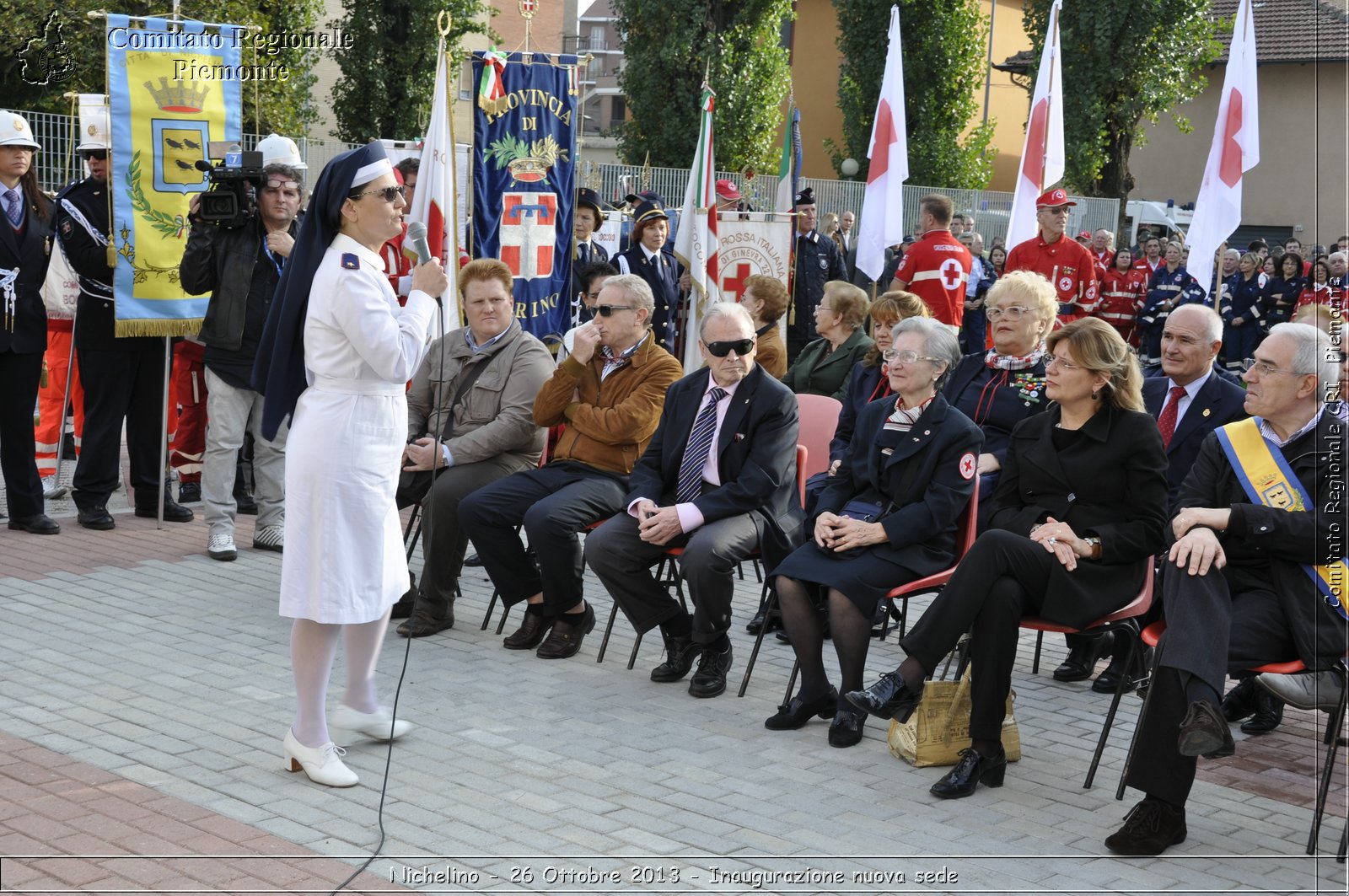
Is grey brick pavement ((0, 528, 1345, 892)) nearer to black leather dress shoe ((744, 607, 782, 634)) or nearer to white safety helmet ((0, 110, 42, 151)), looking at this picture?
black leather dress shoe ((744, 607, 782, 634))

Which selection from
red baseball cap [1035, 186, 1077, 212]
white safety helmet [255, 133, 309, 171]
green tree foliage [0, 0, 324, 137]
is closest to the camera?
white safety helmet [255, 133, 309, 171]

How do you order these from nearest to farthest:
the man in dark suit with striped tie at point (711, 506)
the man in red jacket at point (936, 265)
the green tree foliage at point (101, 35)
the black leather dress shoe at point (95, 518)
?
1. the man in dark suit with striped tie at point (711, 506)
2. the black leather dress shoe at point (95, 518)
3. the man in red jacket at point (936, 265)
4. the green tree foliage at point (101, 35)

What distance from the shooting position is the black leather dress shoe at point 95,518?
8.29 meters

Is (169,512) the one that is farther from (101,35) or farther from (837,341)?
(101,35)

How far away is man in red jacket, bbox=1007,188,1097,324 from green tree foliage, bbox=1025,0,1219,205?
777 inches

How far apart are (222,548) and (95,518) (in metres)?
1.13

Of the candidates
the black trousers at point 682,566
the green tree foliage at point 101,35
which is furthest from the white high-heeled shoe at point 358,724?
the green tree foliage at point 101,35

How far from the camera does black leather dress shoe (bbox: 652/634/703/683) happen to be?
5938 millimetres

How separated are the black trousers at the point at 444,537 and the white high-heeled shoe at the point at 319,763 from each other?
6.35ft

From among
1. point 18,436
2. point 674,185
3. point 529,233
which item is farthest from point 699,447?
point 674,185

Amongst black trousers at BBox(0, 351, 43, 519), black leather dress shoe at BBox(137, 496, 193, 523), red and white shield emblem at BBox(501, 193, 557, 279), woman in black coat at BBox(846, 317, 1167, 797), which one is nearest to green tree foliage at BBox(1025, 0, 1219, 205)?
red and white shield emblem at BBox(501, 193, 557, 279)

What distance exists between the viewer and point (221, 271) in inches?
305

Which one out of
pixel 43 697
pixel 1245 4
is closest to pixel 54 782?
pixel 43 697

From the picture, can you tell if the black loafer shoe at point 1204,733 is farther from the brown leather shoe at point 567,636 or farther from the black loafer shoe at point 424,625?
the black loafer shoe at point 424,625
